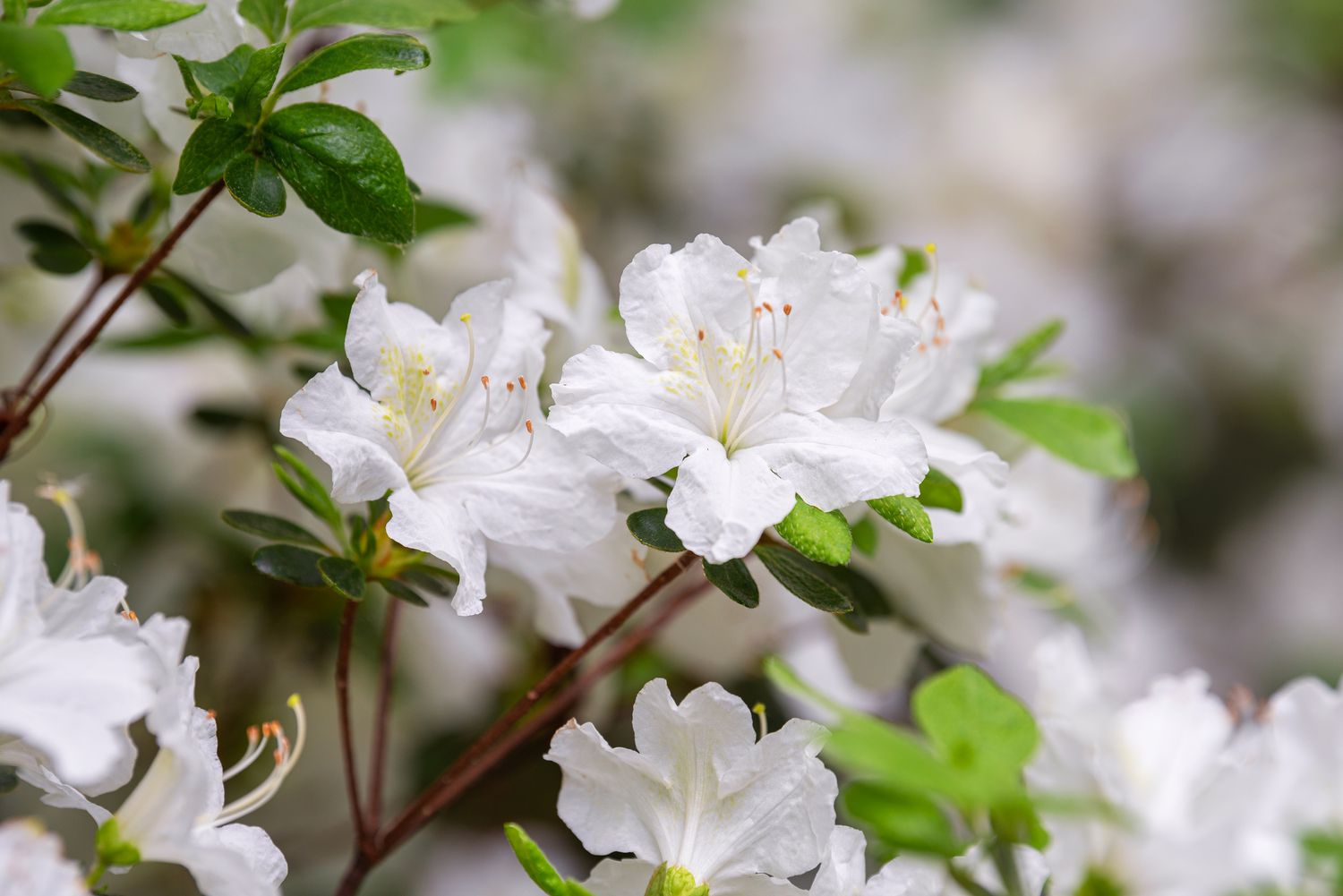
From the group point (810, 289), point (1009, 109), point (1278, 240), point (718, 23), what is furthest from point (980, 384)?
point (1278, 240)

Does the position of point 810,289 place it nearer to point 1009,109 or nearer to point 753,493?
point 753,493

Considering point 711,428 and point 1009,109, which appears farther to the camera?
point 1009,109

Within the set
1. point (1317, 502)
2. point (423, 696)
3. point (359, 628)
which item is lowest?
point (423, 696)

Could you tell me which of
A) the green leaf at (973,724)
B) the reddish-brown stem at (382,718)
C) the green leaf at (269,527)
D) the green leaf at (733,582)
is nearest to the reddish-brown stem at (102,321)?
the green leaf at (269,527)

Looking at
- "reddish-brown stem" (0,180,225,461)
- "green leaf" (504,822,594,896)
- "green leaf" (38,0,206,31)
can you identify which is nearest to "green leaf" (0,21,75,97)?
"green leaf" (38,0,206,31)

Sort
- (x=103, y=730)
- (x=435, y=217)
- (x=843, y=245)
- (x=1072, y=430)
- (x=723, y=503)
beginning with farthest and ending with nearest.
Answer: (x=843, y=245) < (x=435, y=217) < (x=1072, y=430) < (x=723, y=503) < (x=103, y=730)

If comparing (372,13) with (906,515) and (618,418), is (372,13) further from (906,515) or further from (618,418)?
(906,515)

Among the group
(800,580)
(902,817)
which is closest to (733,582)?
(800,580)
